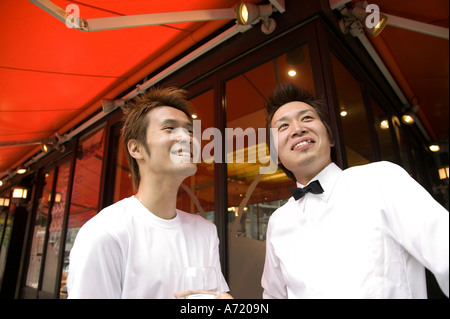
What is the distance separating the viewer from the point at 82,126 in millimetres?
4023

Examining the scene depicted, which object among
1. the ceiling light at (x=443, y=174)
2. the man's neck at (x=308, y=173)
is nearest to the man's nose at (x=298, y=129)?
the man's neck at (x=308, y=173)

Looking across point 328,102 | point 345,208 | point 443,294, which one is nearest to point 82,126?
point 328,102

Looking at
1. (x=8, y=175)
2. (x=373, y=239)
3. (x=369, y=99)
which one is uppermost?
(x=369, y=99)

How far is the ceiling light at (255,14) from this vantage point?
1.89 meters

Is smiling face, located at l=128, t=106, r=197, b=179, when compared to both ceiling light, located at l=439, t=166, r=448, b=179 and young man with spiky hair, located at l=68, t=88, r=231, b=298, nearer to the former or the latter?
young man with spiky hair, located at l=68, t=88, r=231, b=298

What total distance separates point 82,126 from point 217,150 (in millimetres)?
2559

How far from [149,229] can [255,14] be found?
1.68 meters

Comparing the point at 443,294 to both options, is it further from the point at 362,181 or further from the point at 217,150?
the point at 217,150

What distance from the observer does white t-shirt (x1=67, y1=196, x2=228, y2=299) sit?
2.82 feet

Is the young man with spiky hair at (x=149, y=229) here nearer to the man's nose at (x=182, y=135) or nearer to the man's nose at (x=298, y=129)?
the man's nose at (x=182, y=135)

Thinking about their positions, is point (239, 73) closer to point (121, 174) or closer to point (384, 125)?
point (384, 125)

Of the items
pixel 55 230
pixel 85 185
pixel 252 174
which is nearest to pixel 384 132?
pixel 252 174

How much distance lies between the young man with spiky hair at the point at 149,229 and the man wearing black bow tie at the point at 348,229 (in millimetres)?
329

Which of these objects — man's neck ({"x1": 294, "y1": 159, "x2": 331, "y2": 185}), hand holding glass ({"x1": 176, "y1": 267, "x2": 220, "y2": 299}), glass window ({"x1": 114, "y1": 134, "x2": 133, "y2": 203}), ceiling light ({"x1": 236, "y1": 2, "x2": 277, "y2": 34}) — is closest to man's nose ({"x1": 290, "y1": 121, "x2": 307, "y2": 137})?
man's neck ({"x1": 294, "y1": 159, "x2": 331, "y2": 185})
